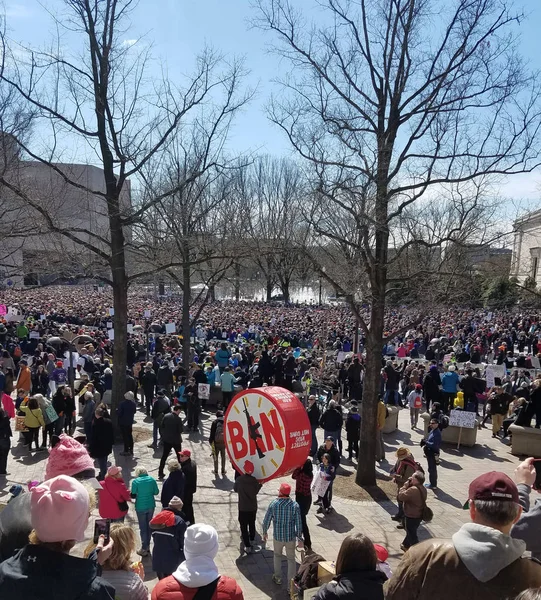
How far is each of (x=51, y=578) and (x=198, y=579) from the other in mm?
1659

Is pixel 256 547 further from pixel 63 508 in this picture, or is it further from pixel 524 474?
pixel 63 508

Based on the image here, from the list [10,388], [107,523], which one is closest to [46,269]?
[10,388]

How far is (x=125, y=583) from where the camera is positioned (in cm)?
346

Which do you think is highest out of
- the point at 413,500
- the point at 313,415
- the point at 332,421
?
the point at 332,421

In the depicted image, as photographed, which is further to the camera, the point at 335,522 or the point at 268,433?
the point at 335,522

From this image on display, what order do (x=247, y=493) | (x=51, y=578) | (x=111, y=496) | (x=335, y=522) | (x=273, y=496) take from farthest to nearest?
(x=273, y=496), (x=335, y=522), (x=247, y=493), (x=111, y=496), (x=51, y=578)

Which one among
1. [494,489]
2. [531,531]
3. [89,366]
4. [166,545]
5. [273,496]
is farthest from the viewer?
[89,366]

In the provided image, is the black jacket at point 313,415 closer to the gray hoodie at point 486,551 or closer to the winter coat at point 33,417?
the winter coat at point 33,417

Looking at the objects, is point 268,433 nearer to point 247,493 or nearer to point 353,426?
Result: point 247,493

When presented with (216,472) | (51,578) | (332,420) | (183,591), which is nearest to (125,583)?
(183,591)

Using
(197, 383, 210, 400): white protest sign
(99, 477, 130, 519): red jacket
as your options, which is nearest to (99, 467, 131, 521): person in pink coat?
(99, 477, 130, 519): red jacket

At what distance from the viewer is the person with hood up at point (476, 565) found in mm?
2211

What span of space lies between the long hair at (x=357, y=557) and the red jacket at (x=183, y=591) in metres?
0.74

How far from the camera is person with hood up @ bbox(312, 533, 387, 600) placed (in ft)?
10.3
